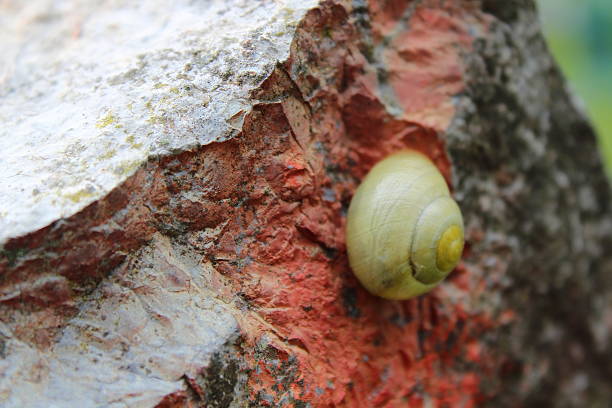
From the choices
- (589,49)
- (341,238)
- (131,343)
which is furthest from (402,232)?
(589,49)

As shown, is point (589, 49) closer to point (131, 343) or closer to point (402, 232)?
point (402, 232)

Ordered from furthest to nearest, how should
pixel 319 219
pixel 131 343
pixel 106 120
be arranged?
pixel 319 219 < pixel 106 120 < pixel 131 343

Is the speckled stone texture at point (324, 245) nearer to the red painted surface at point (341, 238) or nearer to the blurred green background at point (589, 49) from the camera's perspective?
the red painted surface at point (341, 238)

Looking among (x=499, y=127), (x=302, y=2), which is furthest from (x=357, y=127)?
(x=499, y=127)

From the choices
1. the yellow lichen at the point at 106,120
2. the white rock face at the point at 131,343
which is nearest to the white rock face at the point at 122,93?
the yellow lichen at the point at 106,120

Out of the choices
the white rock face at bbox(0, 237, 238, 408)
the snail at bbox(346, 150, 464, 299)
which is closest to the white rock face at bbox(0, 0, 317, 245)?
the white rock face at bbox(0, 237, 238, 408)

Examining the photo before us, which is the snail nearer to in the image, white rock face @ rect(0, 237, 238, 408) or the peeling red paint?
the peeling red paint
